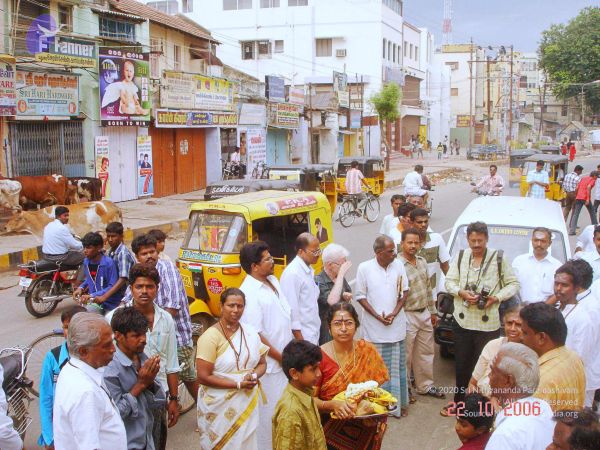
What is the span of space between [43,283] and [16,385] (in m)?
4.73

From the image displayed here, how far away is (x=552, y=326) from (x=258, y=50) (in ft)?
161

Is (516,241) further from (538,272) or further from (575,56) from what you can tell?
(575,56)

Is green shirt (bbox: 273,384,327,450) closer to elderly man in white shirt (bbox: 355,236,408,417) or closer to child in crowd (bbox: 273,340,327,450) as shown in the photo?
child in crowd (bbox: 273,340,327,450)

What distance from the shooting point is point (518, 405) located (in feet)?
10.7

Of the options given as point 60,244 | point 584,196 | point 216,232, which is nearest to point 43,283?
point 60,244

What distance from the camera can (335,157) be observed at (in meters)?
41.8

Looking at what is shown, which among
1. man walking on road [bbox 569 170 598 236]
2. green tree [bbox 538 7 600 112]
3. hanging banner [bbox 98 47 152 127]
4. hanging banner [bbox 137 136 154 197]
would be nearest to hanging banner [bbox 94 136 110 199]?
hanging banner [bbox 98 47 152 127]

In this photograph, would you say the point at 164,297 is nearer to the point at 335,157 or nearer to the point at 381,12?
the point at 335,157

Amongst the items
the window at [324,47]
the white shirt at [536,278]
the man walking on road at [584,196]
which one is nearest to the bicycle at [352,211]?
the man walking on road at [584,196]

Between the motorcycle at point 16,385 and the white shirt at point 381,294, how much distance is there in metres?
2.84

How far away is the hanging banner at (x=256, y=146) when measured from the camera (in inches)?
1198

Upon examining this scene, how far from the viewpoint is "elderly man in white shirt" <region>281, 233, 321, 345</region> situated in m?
5.45

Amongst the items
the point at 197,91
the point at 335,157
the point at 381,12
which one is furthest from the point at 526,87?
the point at 197,91

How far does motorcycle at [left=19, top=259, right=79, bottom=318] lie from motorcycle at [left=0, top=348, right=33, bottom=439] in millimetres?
4299
